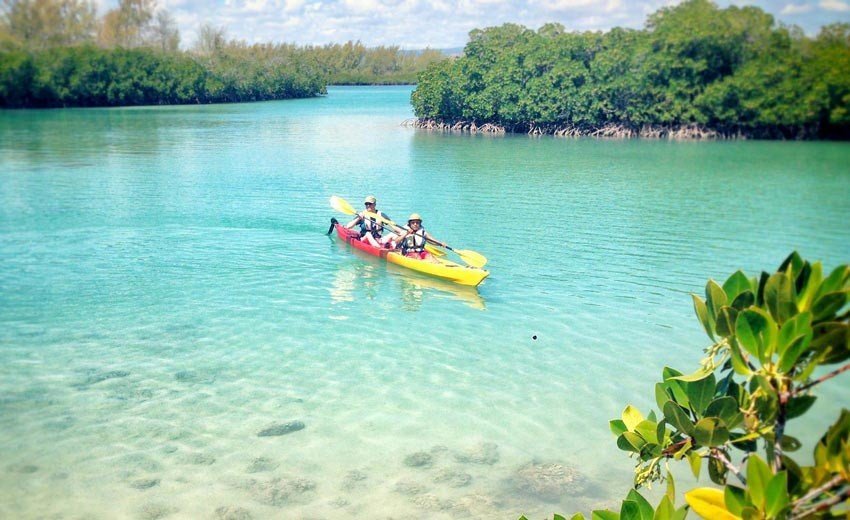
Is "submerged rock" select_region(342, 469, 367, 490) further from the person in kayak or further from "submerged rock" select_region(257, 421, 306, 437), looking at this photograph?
the person in kayak

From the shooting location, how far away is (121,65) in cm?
5894

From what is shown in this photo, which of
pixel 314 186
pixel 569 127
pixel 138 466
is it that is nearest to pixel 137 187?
pixel 314 186

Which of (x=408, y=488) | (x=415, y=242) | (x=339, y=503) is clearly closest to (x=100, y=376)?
(x=339, y=503)

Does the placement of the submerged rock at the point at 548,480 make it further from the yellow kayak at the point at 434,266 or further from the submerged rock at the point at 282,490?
the yellow kayak at the point at 434,266

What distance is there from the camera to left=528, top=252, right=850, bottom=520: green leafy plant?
60.2 inches

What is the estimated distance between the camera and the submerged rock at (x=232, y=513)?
5332mm

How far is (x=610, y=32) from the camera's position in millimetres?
38781

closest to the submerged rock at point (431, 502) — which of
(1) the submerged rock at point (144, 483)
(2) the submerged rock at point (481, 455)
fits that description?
(2) the submerged rock at point (481, 455)

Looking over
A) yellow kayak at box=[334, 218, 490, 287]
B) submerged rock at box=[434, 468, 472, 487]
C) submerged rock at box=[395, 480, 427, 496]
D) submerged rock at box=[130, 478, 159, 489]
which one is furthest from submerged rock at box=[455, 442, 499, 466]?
yellow kayak at box=[334, 218, 490, 287]

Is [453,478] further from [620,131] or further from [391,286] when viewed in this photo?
[620,131]

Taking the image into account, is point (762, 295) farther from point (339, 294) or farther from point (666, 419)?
point (339, 294)

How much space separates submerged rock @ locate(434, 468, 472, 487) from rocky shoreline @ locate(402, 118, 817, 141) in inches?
1275

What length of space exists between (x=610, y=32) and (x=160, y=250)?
31880mm

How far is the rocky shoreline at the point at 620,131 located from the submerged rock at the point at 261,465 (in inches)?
1295
